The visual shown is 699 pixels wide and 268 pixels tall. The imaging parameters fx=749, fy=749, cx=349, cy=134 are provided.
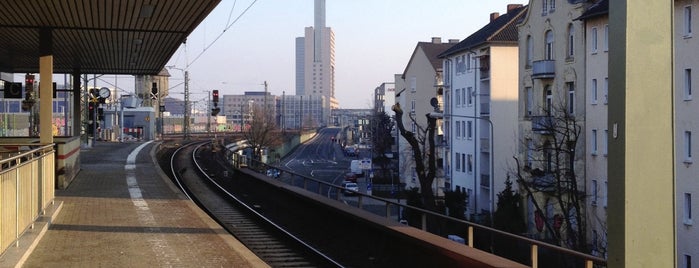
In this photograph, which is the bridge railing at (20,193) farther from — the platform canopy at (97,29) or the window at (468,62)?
the window at (468,62)

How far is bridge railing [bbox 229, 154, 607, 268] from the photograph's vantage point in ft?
27.7

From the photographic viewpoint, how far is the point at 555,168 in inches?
1523

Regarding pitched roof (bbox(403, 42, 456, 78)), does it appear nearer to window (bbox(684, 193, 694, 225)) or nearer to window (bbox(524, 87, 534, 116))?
window (bbox(524, 87, 534, 116))

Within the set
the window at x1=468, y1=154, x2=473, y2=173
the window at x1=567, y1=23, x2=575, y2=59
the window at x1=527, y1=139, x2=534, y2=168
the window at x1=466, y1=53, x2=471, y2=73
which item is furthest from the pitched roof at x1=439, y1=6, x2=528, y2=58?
the window at x1=567, y1=23, x2=575, y2=59

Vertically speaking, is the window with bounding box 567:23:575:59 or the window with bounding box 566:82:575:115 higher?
the window with bounding box 567:23:575:59

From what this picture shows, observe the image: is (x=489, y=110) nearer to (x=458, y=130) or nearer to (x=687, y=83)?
(x=458, y=130)

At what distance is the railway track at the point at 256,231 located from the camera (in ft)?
46.6

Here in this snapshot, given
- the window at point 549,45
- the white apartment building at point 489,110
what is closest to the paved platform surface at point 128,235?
the window at point 549,45

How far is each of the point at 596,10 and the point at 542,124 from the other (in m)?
6.72

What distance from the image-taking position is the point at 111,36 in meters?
22.5

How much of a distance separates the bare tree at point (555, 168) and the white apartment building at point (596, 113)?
59cm

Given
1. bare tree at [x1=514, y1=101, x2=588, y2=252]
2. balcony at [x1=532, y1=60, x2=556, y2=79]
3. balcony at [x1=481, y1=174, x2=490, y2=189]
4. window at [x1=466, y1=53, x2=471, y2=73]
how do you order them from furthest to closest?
window at [x1=466, y1=53, x2=471, y2=73] < balcony at [x1=481, y1=174, x2=490, y2=189] < balcony at [x1=532, y1=60, x2=556, y2=79] < bare tree at [x1=514, y1=101, x2=588, y2=252]


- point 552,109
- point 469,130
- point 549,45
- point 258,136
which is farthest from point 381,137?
point 552,109

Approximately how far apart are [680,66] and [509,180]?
20032 millimetres
